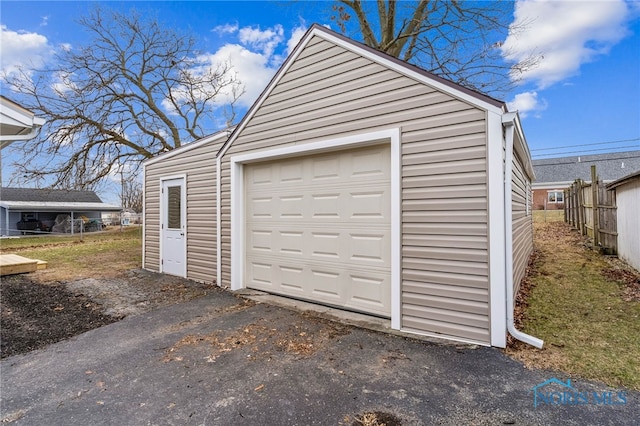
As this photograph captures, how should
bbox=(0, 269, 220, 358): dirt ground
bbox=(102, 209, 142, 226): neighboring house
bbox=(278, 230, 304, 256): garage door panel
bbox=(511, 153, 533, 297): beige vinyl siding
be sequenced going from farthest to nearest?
1. bbox=(102, 209, 142, 226): neighboring house
2. bbox=(278, 230, 304, 256): garage door panel
3. bbox=(511, 153, 533, 297): beige vinyl siding
4. bbox=(0, 269, 220, 358): dirt ground

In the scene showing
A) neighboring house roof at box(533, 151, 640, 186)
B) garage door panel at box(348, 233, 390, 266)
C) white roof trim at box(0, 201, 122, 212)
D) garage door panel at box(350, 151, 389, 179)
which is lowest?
garage door panel at box(348, 233, 390, 266)

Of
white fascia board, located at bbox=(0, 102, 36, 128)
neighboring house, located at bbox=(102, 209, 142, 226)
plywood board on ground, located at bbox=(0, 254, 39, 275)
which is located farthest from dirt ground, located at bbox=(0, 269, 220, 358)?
neighboring house, located at bbox=(102, 209, 142, 226)

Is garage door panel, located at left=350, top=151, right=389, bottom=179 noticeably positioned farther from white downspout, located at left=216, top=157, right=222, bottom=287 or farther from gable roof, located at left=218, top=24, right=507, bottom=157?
white downspout, located at left=216, top=157, right=222, bottom=287

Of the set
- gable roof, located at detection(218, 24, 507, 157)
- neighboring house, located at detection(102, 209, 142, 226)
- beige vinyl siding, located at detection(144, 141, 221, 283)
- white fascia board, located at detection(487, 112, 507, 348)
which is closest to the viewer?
white fascia board, located at detection(487, 112, 507, 348)

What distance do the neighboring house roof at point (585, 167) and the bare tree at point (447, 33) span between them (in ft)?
81.7

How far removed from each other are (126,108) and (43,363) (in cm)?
1470

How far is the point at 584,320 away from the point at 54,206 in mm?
31076

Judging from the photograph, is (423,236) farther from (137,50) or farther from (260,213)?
(137,50)

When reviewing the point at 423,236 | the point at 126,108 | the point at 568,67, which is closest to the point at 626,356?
the point at 423,236

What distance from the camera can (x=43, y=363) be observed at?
3.14m

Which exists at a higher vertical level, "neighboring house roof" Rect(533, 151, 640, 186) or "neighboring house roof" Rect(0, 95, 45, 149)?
"neighboring house roof" Rect(533, 151, 640, 186)

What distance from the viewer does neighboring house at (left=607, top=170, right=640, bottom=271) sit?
590 centimetres

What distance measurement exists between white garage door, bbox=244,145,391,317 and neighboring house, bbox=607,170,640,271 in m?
5.27

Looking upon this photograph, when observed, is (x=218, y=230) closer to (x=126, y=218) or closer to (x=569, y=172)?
(x=569, y=172)
